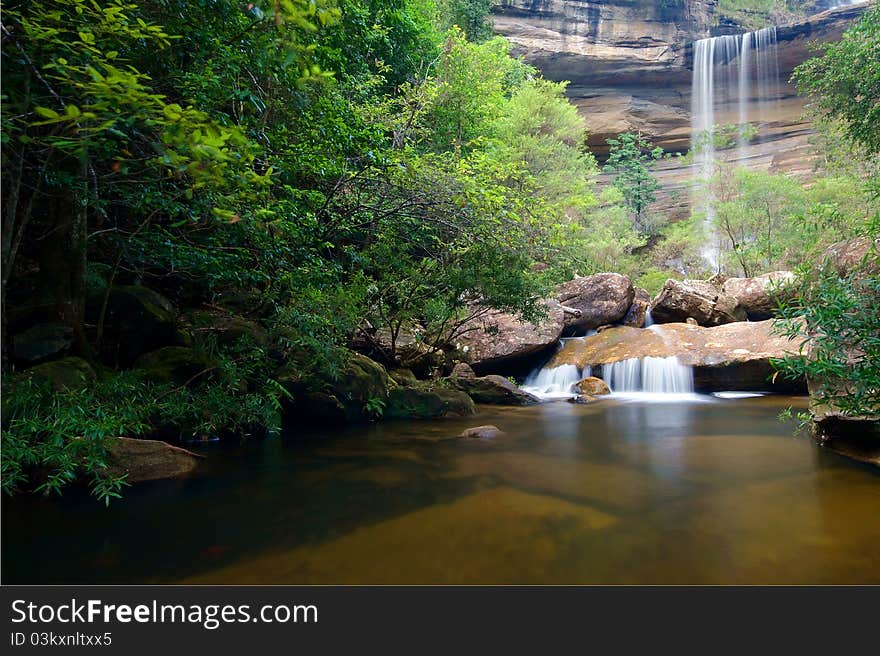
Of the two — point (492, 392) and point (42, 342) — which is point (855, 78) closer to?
point (492, 392)

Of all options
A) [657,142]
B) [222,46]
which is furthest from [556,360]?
[657,142]

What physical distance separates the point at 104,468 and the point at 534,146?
2211cm

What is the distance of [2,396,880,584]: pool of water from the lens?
292cm

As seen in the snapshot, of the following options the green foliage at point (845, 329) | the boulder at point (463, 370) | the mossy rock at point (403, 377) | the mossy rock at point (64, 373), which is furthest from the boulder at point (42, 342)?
the boulder at point (463, 370)

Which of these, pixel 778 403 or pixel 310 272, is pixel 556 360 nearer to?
pixel 778 403

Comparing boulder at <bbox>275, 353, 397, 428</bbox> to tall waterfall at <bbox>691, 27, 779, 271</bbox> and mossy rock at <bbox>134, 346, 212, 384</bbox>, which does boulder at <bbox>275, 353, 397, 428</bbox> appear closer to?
mossy rock at <bbox>134, 346, 212, 384</bbox>

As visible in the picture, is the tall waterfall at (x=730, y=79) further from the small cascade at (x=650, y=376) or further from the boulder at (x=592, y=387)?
the boulder at (x=592, y=387)

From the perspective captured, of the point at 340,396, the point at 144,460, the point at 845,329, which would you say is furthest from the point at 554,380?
the point at 144,460

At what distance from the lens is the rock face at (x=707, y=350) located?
1129 cm

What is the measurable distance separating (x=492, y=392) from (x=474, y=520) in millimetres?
6790

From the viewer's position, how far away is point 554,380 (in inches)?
512

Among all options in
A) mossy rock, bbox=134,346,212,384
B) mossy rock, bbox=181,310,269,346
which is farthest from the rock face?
mossy rock, bbox=134,346,212,384

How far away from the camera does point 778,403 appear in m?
9.54

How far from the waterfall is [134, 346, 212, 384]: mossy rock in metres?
8.44
